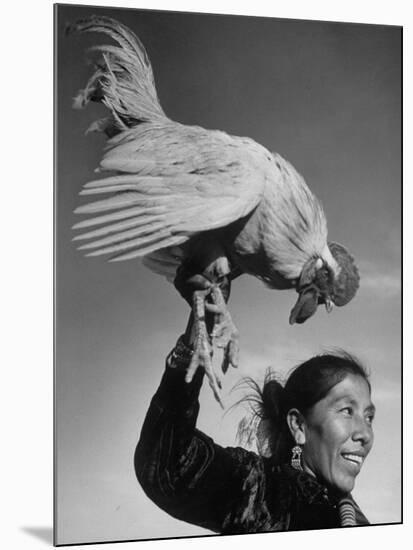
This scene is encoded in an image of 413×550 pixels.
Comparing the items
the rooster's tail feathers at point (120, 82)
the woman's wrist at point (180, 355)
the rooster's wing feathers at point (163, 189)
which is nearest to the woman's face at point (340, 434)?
the woman's wrist at point (180, 355)

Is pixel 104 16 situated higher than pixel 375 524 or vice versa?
pixel 104 16

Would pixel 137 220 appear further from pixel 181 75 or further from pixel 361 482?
pixel 361 482

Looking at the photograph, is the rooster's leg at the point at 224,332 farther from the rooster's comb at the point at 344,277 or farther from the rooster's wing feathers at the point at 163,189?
the rooster's comb at the point at 344,277

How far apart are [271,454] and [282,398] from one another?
228mm

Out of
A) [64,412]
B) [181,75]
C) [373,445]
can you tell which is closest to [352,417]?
[373,445]

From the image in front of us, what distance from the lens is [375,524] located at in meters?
5.34

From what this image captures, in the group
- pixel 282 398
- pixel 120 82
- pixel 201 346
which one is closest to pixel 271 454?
pixel 282 398

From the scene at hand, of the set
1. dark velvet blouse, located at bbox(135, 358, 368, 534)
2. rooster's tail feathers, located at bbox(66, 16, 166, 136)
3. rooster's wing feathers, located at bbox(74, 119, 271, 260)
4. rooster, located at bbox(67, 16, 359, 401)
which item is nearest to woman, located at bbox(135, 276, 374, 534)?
dark velvet blouse, located at bbox(135, 358, 368, 534)

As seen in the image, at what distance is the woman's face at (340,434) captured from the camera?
520 cm

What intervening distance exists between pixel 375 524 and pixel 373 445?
13.1 inches

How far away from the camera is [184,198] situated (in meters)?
5.01

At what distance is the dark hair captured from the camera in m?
5.12

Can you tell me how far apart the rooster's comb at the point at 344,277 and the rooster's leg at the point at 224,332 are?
18.6 inches

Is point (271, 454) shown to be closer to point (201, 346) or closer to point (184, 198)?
point (201, 346)
